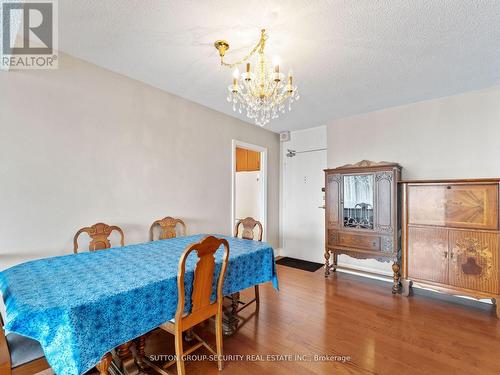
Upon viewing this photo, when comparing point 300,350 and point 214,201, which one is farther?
point 214,201

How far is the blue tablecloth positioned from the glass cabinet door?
2.14 metres

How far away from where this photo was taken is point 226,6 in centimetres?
161

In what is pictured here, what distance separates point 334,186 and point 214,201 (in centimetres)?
183

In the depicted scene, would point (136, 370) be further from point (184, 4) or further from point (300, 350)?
point (184, 4)

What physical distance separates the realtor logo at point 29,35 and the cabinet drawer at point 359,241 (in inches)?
152

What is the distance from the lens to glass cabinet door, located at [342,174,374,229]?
336 cm

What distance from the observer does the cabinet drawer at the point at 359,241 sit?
10.7 ft

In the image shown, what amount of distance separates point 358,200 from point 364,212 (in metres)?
0.19

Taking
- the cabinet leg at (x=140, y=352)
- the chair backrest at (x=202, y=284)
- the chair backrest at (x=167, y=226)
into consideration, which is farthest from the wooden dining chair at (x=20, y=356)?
the chair backrest at (x=167, y=226)

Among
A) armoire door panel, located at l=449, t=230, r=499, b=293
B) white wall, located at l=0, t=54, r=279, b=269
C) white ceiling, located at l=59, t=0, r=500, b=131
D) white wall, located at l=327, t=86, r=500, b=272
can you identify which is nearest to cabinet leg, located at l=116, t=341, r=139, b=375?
white wall, located at l=0, t=54, r=279, b=269

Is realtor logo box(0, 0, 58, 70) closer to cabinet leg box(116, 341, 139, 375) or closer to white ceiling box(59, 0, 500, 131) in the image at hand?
white ceiling box(59, 0, 500, 131)

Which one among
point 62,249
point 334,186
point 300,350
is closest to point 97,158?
point 62,249

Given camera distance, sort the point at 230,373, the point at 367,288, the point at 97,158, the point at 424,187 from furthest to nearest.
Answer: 1. the point at 367,288
2. the point at 424,187
3. the point at 97,158
4. the point at 230,373

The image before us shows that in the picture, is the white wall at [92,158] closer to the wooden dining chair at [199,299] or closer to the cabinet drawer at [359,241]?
the wooden dining chair at [199,299]
